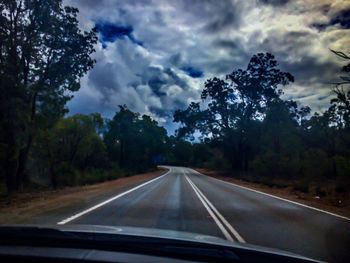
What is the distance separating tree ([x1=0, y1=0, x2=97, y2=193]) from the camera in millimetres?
24125

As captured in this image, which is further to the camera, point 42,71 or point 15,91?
point 42,71

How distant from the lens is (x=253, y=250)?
13.3 feet

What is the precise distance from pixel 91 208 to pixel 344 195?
48.6 feet

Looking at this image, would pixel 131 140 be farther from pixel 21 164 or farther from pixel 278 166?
pixel 21 164

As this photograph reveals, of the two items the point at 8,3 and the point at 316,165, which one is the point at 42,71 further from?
the point at 316,165

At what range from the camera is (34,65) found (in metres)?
26.2

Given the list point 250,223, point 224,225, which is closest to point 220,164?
point 250,223

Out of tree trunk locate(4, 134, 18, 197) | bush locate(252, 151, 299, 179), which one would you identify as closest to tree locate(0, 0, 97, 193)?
tree trunk locate(4, 134, 18, 197)

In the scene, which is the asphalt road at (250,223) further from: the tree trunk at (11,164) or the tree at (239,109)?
the tree at (239,109)

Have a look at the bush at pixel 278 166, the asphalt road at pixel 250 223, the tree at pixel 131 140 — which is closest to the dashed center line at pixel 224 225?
the asphalt road at pixel 250 223

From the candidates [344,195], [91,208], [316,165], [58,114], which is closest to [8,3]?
[58,114]

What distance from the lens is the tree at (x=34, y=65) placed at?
950 inches

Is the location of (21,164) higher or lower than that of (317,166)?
lower

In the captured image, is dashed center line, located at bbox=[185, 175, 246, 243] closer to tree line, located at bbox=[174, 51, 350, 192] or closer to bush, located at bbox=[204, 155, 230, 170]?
tree line, located at bbox=[174, 51, 350, 192]
